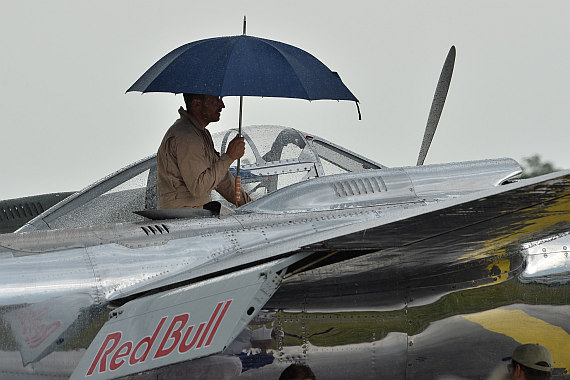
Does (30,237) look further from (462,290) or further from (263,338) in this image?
(462,290)

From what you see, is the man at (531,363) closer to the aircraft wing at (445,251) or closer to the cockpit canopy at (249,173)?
the aircraft wing at (445,251)

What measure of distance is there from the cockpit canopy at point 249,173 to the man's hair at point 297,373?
4.74ft

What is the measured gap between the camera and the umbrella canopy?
4.26 meters

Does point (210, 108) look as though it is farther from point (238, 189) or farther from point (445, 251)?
point (445, 251)

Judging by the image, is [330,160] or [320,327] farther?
[330,160]

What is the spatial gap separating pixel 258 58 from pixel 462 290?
5.68ft

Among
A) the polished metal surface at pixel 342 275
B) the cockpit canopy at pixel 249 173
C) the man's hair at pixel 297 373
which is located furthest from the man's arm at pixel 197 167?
the man's hair at pixel 297 373

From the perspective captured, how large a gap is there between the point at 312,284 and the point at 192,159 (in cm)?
113

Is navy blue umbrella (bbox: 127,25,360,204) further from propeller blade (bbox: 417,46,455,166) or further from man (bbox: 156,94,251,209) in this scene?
propeller blade (bbox: 417,46,455,166)

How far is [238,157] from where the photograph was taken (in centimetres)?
454

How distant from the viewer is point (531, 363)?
387 centimetres

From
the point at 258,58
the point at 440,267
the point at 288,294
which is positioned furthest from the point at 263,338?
the point at 258,58

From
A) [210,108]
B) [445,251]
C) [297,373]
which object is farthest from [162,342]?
[210,108]

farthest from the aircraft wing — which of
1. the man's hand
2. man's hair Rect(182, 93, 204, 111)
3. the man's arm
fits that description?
man's hair Rect(182, 93, 204, 111)
